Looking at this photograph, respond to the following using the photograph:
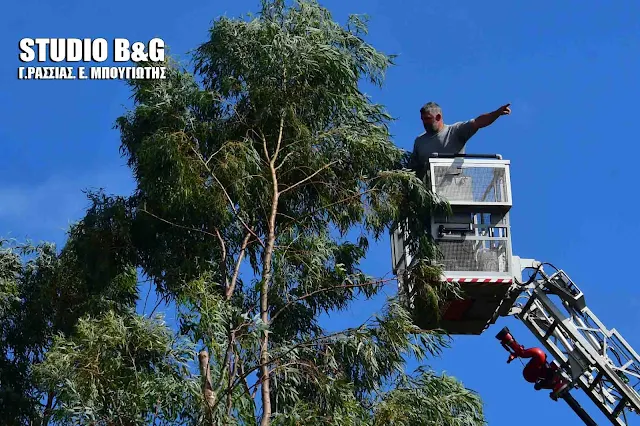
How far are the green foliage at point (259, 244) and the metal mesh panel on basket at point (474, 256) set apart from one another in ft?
0.97

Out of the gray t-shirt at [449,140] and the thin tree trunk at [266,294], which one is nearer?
the thin tree trunk at [266,294]

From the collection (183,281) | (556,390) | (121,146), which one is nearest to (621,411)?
(556,390)

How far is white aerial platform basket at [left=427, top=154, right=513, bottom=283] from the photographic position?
22.7 metres

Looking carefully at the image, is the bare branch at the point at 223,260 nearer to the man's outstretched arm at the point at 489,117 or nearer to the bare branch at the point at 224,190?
the bare branch at the point at 224,190

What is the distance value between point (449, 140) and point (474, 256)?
1.87 meters

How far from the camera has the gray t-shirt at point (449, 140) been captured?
2353cm

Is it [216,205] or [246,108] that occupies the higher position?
[246,108]

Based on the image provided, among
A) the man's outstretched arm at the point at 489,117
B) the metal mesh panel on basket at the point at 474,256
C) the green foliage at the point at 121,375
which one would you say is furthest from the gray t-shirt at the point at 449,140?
the green foliage at the point at 121,375

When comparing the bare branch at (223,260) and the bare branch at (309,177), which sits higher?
the bare branch at (309,177)

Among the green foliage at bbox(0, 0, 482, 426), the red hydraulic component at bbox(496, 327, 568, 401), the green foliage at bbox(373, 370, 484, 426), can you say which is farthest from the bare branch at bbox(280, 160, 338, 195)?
the red hydraulic component at bbox(496, 327, 568, 401)

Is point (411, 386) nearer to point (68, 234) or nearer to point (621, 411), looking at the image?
point (621, 411)

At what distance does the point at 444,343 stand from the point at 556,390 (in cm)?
317

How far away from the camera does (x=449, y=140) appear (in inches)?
928

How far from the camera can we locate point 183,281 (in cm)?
2192
